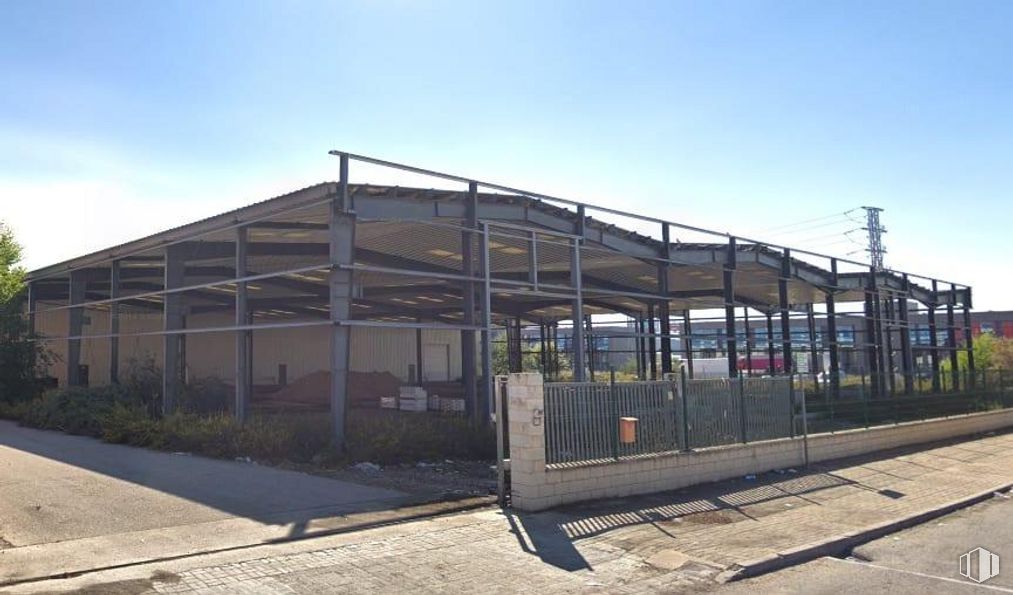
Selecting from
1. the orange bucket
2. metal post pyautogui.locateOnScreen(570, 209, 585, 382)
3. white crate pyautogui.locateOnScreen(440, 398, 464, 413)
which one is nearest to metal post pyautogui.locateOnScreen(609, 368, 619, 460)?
the orange bucket

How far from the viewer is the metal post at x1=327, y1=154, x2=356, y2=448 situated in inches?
576

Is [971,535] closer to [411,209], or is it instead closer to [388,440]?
[388,440]

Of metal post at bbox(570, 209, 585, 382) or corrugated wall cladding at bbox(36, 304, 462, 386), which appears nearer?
metal post at bbox(570, 209, 585, 382)

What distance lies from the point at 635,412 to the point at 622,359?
59.4 meters

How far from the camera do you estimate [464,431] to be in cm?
1570

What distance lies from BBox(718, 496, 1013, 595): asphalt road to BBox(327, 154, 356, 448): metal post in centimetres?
892

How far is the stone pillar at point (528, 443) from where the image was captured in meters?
10.4

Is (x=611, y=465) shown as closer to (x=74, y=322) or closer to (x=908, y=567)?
(x=908, y=567)

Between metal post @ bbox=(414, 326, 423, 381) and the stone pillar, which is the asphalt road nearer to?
the stone pillar

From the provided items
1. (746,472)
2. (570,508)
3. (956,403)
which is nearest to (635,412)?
(570,508)

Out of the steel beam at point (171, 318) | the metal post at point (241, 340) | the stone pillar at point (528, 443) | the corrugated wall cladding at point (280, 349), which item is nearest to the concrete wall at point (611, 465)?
the stone pillar at point (528, 443)

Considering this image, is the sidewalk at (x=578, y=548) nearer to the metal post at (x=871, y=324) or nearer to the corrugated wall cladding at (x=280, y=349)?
the metal post at (x=871, y=324)

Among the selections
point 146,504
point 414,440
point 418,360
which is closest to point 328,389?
point 418,360

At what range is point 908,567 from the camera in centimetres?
826
